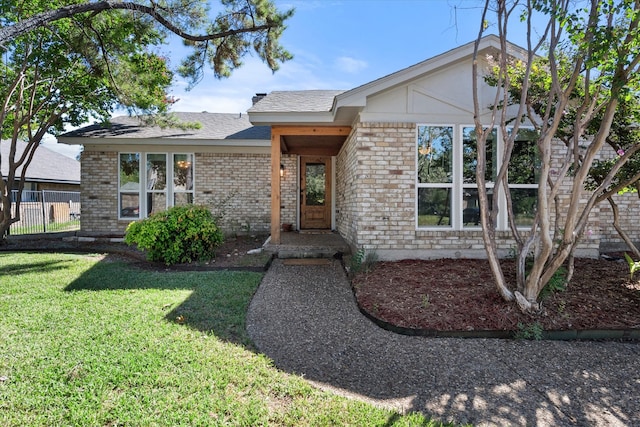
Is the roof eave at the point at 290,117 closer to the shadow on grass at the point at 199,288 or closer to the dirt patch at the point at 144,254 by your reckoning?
the dirt patch at the point at 144,254

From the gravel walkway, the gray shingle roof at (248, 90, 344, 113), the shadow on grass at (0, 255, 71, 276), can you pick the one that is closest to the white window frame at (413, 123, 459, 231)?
the gray shingle roof at (248, 90, 344, 113)

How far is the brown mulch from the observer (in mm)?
3764

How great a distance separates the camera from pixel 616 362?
3111 millimetres

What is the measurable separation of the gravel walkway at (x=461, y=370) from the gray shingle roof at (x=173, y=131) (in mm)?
7387

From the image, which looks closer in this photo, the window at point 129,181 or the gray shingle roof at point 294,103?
the gray shingle roof at point 294,103

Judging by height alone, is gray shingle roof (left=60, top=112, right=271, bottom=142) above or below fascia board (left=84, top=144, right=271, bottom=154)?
above

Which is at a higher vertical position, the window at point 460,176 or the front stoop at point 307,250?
the window at point 460,176

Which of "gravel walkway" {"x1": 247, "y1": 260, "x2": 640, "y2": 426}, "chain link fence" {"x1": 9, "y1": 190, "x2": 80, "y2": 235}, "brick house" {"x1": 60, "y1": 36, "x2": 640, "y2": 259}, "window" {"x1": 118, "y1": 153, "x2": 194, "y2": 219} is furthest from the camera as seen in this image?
"chain link fence" {"x1": 9, "y1": 190, "x2": 80, "y2": 235}

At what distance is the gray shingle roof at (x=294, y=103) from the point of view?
6953mm

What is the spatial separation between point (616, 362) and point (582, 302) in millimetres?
1180

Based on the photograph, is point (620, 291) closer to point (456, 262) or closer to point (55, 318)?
point (456, 262)

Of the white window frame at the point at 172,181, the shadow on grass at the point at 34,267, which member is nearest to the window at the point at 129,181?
the white window frame at the point at 172,181

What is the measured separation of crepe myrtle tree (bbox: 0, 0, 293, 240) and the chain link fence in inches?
199

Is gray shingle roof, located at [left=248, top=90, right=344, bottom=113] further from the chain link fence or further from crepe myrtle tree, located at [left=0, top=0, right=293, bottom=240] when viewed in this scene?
the chain link fence
